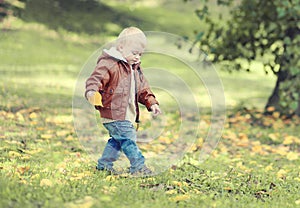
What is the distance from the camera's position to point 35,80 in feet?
40.3

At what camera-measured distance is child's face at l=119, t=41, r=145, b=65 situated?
4.75 meters

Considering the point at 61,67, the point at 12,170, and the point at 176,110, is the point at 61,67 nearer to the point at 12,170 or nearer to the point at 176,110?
the point at 176,110

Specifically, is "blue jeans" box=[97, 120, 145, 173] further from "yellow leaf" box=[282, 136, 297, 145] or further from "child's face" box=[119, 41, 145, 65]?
"yellow leaf" box=[282, 136, 297, 145]

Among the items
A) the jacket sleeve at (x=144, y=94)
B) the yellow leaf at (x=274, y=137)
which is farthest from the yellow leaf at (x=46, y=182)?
the yellow leaf at (x=274, y=137)

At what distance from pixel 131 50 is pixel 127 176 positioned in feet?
3.28

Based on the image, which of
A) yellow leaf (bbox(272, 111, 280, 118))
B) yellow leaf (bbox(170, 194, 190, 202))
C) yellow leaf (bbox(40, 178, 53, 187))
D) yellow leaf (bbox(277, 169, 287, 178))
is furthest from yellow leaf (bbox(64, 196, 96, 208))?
yellow leaf (bbox(272, 111, 280, 118))

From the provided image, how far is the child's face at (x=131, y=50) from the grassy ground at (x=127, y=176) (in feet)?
3.04

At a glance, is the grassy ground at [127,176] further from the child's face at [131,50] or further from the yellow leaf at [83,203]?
the child's face at [131,50]

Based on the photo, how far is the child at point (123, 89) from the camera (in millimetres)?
4738

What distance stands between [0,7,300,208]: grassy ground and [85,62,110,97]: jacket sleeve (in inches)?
27.0

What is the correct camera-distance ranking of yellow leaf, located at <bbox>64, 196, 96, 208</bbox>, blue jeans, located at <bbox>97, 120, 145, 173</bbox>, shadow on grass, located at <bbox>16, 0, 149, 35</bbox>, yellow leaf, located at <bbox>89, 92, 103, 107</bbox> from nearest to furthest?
1. yellow leaf, located at <bbox>64, 196, 96, 208</bbox>
2. yellow leaf, located at <bbox>89, 92, 103, 107</bbox>
3. blue jeans, located at <bbox>97, 120, 145, 173</bbox>
4. shadow on grass, located at <bbox>16, 0, 149, 35</bbox>

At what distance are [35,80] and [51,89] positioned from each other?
2.97 ft

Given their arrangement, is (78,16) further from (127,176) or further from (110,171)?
(127,176)

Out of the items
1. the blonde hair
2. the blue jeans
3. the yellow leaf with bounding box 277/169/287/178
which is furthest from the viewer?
the yellow leaf with bounding box 277/169/287/178
